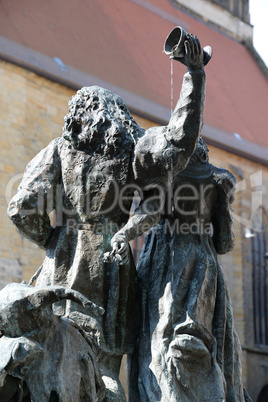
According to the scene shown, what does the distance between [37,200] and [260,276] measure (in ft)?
80.1

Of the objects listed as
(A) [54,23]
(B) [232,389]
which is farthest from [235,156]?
(B) [232,389]

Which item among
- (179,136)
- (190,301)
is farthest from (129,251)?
(179,136)

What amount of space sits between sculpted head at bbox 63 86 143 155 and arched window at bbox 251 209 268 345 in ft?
76.8

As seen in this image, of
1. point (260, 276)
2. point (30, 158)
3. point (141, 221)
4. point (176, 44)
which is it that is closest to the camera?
point (176, 44)

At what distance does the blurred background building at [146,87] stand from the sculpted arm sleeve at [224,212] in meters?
13.9

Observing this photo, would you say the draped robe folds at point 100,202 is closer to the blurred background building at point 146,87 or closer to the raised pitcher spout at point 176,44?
the raised pitcher spout at point 176,44

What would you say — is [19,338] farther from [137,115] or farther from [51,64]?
[137,115]

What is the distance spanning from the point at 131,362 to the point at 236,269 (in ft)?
75.1

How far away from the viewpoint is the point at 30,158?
22.4 metres

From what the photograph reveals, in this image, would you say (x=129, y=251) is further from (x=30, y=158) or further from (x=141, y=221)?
(x=30, y=158)

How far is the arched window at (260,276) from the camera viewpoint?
28953mm

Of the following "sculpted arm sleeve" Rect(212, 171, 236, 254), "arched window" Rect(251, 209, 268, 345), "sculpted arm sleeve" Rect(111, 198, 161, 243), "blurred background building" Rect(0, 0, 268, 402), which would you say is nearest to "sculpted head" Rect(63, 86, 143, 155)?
"sculpted arm sleeve" Rect(111, 198, 161, 243)

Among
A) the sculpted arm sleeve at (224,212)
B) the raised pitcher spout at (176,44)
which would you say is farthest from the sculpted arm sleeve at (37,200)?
the sculpted arm sleeve at (224,212)

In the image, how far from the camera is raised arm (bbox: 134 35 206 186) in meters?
5.67
